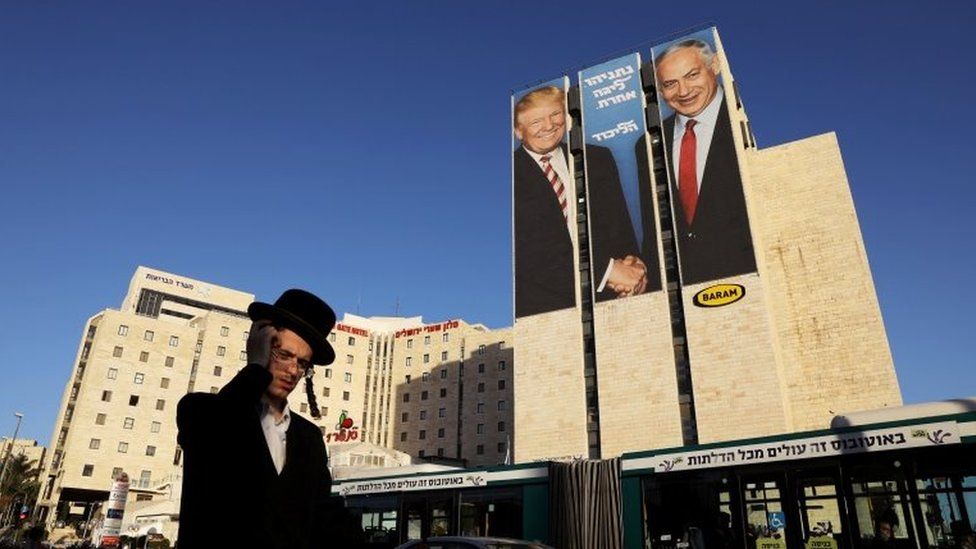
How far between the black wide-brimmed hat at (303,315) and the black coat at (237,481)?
0.25 meters

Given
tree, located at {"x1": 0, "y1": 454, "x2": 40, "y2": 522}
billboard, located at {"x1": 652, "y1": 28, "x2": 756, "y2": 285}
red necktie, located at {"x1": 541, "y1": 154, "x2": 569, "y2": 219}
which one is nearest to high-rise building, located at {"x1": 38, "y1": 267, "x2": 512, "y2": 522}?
tree, located at {"x1": 0, "y1": 454, "x2": 40, "y2": 522}

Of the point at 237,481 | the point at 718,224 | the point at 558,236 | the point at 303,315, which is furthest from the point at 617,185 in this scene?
the point at 237,481

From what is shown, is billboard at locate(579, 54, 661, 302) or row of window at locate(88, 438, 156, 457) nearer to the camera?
billboard at locate(579, 54, 661, 302)

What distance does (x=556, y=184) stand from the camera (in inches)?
2130

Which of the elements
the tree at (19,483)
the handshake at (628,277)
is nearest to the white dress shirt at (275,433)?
the handshake at (628,277)

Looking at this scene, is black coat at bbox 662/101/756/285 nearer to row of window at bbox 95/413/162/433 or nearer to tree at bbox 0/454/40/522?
row of window at bbox 95/413/162/433

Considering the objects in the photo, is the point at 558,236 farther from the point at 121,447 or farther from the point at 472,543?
the point at 121,447

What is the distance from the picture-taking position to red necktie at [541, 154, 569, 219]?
52938 millimetres

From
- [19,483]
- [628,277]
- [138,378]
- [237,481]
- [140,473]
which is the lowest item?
[237,481]

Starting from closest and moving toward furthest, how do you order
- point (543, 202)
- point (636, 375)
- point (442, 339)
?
point (636, 375) < point (543, 202) < point (442, 339)

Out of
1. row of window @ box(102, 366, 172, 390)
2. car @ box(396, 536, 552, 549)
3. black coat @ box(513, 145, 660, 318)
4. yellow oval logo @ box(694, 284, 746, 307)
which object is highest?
black coat @ box(513, 145, 660, 318)

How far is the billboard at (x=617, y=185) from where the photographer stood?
4812cm

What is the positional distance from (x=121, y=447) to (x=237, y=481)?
255 ft

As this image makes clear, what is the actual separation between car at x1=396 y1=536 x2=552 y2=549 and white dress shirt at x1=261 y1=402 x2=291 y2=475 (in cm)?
856
